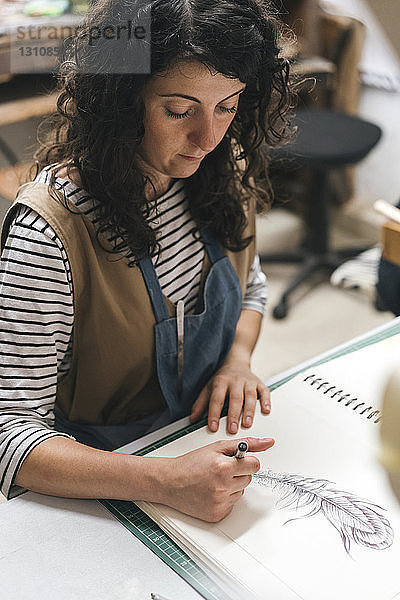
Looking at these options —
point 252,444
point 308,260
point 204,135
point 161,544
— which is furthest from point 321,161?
point 161,544

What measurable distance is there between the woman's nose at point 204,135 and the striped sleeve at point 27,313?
22cm

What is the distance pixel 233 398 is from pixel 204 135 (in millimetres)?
364

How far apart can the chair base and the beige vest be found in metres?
1.62

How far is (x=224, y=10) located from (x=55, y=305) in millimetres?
420

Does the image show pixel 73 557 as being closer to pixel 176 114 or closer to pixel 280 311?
pixel 176 114

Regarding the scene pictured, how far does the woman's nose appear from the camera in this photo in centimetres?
92

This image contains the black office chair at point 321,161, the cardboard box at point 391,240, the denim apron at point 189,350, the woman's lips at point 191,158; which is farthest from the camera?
the black office chair at point 321,161

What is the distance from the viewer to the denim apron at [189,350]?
1.09 metres

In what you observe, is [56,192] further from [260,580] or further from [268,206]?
[260,580]

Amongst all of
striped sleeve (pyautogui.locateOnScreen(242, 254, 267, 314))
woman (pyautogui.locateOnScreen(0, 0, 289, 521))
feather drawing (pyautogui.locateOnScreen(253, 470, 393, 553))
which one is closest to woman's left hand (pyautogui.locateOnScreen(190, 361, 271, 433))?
woman (pyautogui.locateOnScreen(0, 0, 289, 521))

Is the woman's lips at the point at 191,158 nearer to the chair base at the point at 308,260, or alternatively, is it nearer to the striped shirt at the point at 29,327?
the striped shirt at the point at 29,327

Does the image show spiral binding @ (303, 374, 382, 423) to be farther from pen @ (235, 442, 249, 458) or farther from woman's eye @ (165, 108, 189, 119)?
woman's eye @ (165, 108, 189, 119)

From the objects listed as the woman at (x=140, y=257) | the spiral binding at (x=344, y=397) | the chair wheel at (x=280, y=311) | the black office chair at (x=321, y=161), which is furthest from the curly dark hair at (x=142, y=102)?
the chair wheel at (x=280, y=311)

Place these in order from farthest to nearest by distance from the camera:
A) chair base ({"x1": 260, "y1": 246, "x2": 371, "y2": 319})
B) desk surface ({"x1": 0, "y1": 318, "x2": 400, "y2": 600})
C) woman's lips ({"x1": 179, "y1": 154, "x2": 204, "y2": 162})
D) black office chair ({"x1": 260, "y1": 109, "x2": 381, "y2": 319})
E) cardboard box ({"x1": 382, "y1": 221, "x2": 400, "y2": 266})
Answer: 1. chair base ({"x1": 260, "y1": 246, "x2": 371, "y2": 319})
2. black office chair ({"x1": 260, "y1": 109, "x2": 381, "y2": 319})
3. cardboard box ({"x1": 382, "y1": 221, "x2": 400, "y2": 266})
4. woman's lips ({"x1": 179, "y1": 154, "x2": 204, "y2": 162})
5. desk surface ({"x1": 0, "y1": 318, "x2": 400, "y2": 600})
